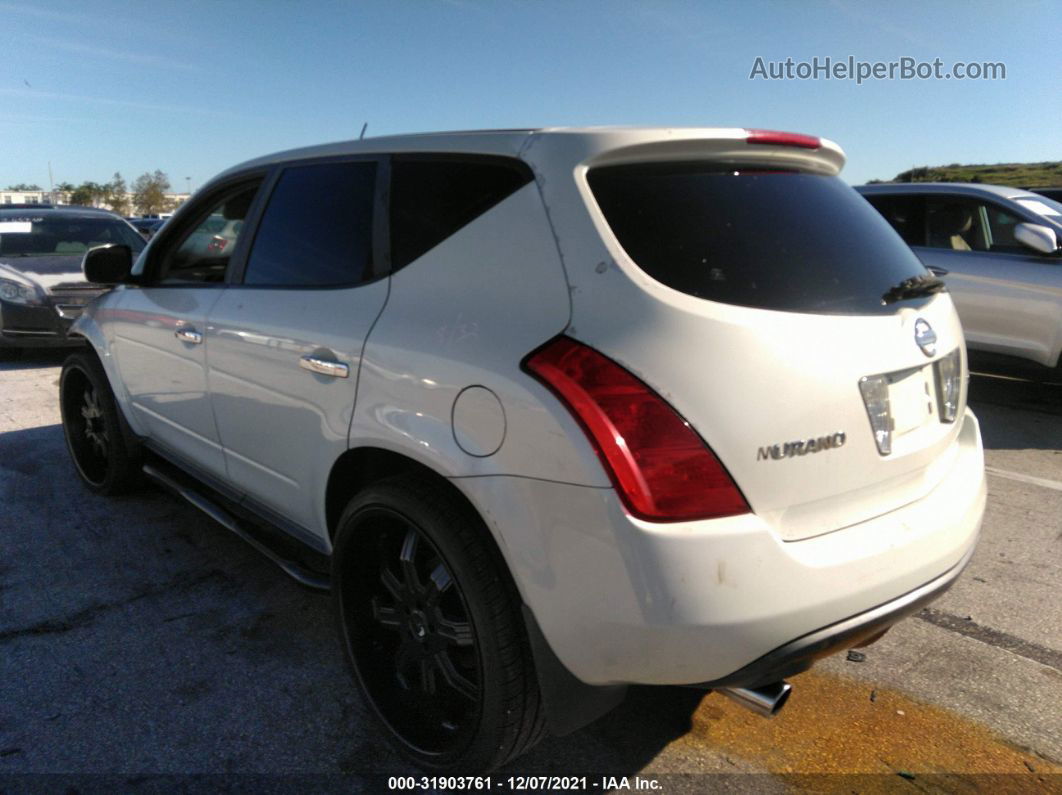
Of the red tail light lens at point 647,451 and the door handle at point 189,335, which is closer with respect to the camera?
the red tail light lens at point 647,451

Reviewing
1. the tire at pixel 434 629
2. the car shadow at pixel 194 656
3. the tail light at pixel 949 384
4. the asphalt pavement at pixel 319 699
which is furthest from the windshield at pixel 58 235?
the tail light at pixel 949 384

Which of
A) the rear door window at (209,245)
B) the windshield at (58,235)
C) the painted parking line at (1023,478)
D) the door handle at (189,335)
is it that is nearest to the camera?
the door handle at (189,335)

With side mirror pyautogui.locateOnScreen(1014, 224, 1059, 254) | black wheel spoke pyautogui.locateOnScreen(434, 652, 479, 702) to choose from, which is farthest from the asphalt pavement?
side mirror pyautogui.locateOnScreen(1014, 224, 1059, 254)

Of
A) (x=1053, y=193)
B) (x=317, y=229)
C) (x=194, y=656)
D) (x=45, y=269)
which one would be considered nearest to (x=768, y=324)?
(x=317, y=229)

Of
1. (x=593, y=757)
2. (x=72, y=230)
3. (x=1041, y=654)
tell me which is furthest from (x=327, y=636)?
(x=72, y=230)

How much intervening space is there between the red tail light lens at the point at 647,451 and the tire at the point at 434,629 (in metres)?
0.43

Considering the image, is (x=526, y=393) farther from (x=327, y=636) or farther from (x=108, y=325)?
(x=108, y=325)

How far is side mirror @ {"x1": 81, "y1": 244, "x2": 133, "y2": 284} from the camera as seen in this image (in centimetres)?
387

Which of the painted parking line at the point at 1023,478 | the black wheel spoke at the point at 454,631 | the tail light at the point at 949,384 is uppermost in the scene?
the tail light at the point at 949,384

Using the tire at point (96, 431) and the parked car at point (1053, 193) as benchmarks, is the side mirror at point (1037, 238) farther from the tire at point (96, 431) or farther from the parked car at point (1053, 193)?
the tire at point (96, 431)

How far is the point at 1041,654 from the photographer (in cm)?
294

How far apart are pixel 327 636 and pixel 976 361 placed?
6243 millimetres

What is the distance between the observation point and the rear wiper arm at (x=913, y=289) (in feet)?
7.33

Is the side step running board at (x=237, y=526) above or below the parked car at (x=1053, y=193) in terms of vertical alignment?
below
